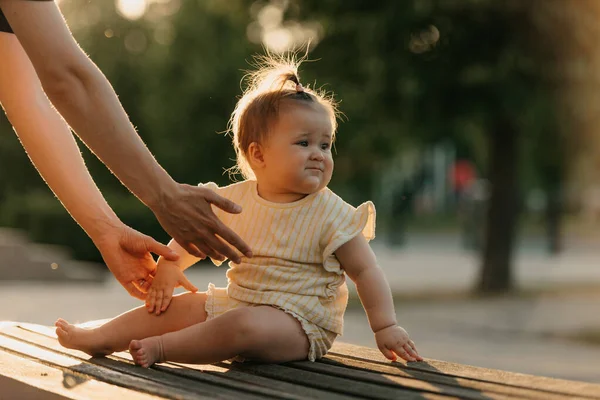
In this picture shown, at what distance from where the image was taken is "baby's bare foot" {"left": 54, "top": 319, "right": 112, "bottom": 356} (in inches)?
119

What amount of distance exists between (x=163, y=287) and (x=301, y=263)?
0.45 meters

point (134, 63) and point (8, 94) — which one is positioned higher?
point (134, 63)

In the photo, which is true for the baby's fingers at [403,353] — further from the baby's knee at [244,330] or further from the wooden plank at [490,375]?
the baby's knee at [244,330]

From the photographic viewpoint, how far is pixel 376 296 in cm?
295

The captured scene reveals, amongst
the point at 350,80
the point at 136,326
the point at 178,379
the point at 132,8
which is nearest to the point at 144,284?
the point at 136,326

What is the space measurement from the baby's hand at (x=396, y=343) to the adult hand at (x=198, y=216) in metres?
0.59

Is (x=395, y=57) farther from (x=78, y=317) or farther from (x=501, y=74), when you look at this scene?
(x=78, y=317)

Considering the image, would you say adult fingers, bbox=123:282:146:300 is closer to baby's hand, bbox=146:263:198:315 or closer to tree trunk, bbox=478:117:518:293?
baby's hand, bbox=146:263:198:315

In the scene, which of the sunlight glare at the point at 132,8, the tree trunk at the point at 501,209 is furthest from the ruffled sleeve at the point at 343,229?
the sunlight glare at the point at 132,8

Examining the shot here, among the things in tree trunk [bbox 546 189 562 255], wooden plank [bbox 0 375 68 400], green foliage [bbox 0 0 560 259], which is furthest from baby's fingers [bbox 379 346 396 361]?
tree trunk [bbox 546 189 562 255]

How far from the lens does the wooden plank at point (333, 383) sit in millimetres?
2354

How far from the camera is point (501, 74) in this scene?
1121cm

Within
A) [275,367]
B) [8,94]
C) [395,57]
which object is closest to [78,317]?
[395,57]

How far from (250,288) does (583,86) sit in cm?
950
